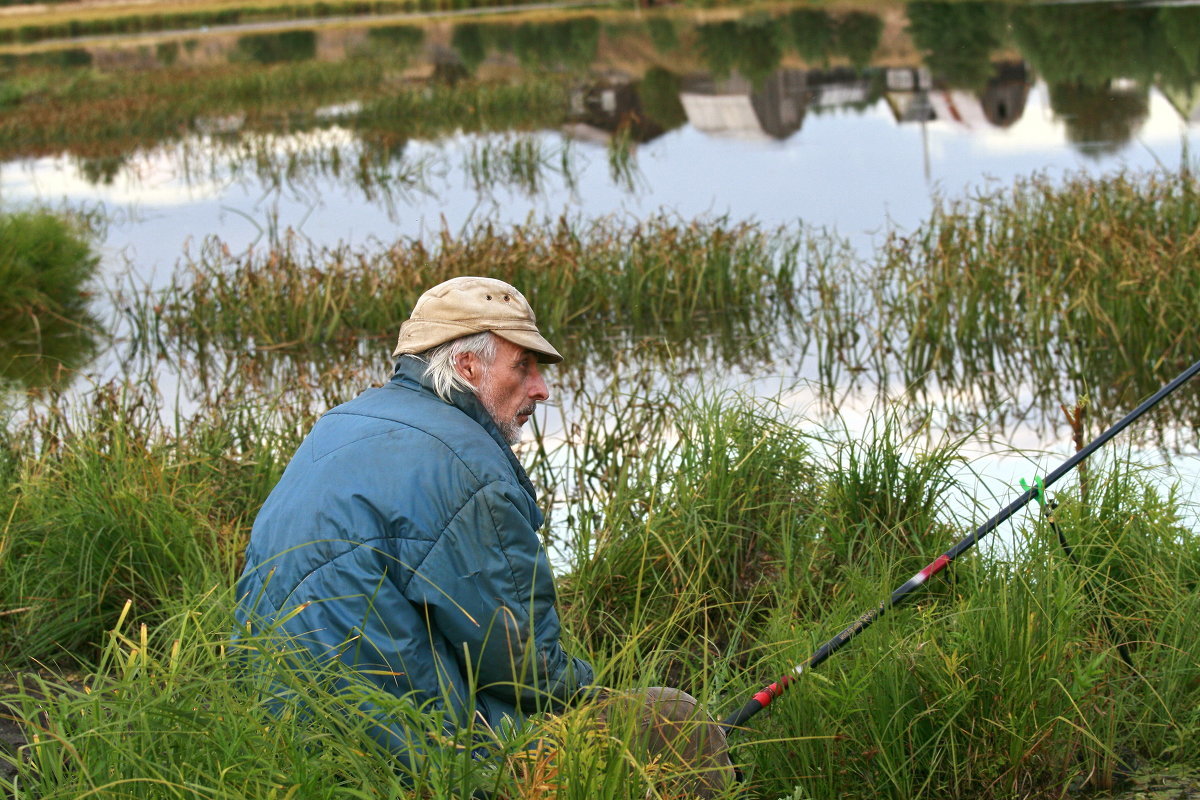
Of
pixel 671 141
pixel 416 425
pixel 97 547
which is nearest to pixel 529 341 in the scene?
pixel 416 425

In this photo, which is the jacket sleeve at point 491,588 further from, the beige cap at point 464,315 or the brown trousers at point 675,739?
the beige cap at point 464,315

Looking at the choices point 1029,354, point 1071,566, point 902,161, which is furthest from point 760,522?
point 902,161

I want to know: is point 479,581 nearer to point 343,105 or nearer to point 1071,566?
point 1071,566

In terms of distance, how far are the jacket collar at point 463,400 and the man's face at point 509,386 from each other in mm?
48

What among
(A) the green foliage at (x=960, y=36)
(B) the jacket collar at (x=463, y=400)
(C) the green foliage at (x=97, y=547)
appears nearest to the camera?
(B) the jacket collar at (x=463, y=400)

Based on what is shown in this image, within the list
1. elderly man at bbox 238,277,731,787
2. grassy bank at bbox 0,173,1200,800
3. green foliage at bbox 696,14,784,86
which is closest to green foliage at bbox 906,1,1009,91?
green foliage at bbox 696,14,784,86

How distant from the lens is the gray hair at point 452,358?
2770mm

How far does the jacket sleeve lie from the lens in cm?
246

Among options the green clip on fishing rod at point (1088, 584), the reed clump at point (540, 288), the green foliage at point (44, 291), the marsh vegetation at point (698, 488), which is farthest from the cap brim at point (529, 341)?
the green foliage at point (44, 291)

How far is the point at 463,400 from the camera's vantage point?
2791 millimetres

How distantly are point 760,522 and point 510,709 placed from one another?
6.53ft

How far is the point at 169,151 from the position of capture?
1972 cm

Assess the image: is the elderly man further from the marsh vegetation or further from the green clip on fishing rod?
the green clip on fishing rod

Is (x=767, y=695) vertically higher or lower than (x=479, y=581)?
lower
